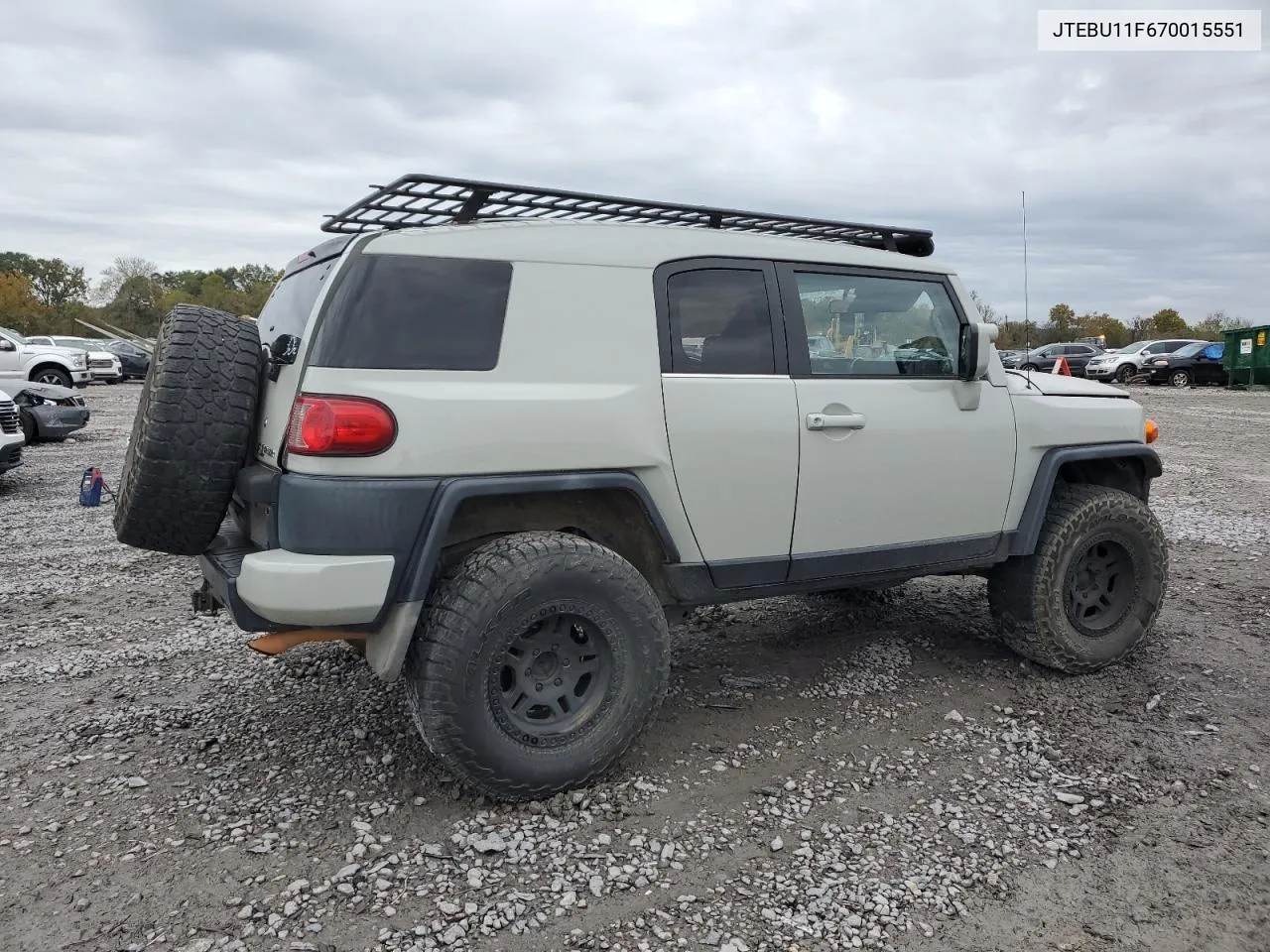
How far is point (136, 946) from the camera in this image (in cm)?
228

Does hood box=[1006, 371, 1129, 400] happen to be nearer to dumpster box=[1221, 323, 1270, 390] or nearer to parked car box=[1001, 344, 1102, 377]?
dumpster box=[1221, 323, 1270, 390]

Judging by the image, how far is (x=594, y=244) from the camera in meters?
3.13

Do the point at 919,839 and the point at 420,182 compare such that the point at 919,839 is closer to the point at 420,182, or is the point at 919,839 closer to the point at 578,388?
the point at 578,388

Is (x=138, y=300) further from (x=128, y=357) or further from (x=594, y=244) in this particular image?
(x=594, y=244)

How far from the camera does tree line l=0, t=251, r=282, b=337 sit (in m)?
56.9

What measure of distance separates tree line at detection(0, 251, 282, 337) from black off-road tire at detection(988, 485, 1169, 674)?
155 feet

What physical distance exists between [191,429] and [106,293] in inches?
3224

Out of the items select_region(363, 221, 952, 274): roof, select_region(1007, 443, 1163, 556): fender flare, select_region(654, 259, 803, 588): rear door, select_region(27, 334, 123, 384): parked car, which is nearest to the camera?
select_region(363, 221, 952, 274): roof

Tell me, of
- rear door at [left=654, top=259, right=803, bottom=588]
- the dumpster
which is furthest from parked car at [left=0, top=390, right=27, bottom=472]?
the dumpster

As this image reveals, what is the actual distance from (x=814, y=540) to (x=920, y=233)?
1.67 meters

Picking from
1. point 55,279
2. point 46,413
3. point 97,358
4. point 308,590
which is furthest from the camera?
point 55,279

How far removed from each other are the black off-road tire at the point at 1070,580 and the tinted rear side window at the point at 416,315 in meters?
2.72

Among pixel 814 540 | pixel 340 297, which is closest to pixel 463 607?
pixel 340 297

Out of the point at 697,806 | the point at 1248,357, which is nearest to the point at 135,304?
the point at 1248,357
